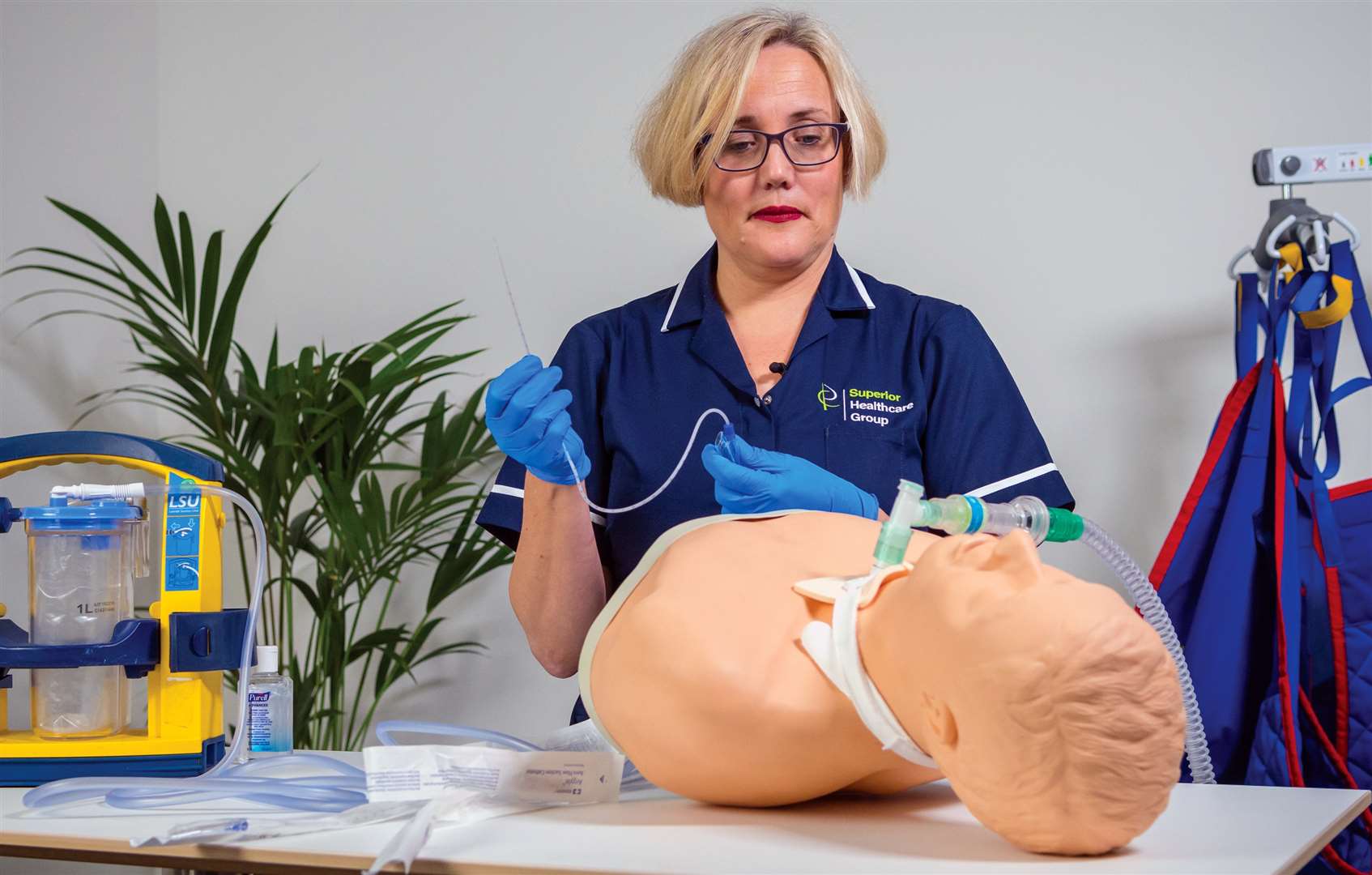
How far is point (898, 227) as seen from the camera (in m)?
2.27

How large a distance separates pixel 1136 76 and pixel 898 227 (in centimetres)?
Answer: 48

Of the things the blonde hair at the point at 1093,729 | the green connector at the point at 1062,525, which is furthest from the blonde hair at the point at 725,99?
the blonde hair at the point at 1093,729

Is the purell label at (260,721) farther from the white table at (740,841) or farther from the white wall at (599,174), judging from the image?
the white wall at (599,174)

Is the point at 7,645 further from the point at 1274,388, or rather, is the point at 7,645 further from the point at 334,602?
the point at 1274,388

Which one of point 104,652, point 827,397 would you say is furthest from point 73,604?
point 827,397

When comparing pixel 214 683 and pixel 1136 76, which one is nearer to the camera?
pixel 214 683

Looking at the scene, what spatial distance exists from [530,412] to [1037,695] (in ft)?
1.87

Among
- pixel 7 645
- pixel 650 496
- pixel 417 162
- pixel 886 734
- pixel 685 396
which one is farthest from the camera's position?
pixel 417 162

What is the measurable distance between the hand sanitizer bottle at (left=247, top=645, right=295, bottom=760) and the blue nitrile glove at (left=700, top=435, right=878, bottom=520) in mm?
572

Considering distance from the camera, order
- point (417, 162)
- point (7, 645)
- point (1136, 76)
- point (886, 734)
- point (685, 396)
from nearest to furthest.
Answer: point (886, 734) → point (7, 645) → point (685, 396) → point (1136, 76) → point (417, 162)

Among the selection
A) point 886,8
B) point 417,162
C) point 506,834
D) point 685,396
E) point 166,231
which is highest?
point 886,8

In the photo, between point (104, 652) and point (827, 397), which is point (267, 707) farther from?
point (827, 397)

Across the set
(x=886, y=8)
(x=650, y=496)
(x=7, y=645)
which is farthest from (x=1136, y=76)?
(x=7, y=645)

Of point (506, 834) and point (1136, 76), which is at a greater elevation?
point (1136, 76)
